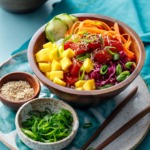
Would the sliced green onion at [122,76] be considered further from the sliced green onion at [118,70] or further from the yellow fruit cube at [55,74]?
the yellow fruit cube at [55,74]

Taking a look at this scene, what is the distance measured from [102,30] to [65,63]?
0.26 metres

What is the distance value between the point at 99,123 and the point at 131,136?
0.45 ft

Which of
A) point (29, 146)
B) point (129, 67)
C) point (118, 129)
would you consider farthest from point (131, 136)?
point (29, 146)

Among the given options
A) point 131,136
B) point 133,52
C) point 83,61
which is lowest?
point 131,136

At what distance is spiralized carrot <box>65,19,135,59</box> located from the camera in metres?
1.77

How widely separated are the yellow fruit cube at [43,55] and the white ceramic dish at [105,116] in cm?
14

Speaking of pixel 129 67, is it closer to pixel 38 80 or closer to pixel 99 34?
pixel 99 34

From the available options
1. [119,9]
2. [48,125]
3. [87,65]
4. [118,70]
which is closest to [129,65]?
[118,70]

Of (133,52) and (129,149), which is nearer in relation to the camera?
(129,149)

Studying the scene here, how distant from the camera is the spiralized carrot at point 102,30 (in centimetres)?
177

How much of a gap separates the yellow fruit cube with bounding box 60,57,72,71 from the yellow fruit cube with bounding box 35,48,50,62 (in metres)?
0.08

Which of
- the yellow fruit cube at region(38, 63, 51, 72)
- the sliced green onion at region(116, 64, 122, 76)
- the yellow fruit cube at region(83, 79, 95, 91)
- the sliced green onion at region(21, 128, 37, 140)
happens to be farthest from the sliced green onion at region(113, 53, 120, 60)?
the sliced green onion at region(21, 128, 37, 140)

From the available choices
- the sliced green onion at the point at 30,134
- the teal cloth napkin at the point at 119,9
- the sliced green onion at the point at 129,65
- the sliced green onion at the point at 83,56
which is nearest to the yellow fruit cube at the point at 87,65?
the sliced green onion at the point at 83,56

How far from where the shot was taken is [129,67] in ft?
5.54
